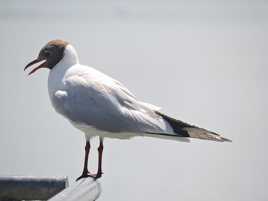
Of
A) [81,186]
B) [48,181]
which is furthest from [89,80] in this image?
[81,186]

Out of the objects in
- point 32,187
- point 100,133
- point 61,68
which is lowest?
point 32,187

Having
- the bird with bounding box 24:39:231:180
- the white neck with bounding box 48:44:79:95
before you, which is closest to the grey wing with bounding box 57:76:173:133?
the bird with bounding box 24:39:231:180

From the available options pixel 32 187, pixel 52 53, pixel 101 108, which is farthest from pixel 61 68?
pixel 32 187

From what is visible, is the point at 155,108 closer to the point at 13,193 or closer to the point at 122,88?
the point at 122,88

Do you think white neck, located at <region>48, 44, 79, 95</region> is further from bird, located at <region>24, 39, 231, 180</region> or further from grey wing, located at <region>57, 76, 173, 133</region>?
grey wing, located at <region>57, 76, 173, 133</region>

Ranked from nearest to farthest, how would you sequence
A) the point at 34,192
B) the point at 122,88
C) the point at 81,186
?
the point at 81,186 → the point at 34,192 → the point at 122,88

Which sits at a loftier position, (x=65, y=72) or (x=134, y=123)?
(x=65, y=72)

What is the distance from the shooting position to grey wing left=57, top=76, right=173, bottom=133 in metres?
5.25

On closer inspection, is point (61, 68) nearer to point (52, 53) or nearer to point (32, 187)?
point (52, 53)

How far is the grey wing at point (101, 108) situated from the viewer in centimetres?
525

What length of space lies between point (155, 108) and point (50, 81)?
760 millimetres

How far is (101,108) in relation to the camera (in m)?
5.29

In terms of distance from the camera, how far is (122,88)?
541cm

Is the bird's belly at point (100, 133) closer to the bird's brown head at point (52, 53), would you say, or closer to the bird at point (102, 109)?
the bird at point (102, 109)
